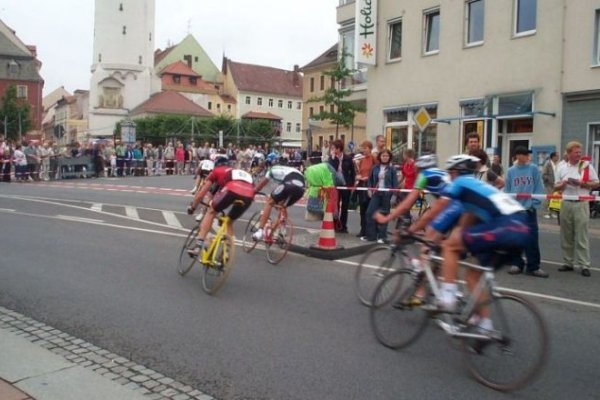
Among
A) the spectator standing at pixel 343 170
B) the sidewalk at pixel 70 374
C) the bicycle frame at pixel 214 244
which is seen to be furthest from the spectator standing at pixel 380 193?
the sidewalk at pixel 70 374

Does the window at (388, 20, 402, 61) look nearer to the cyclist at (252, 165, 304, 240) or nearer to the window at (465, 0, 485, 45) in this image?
the window at (465, 0, 485, 45)

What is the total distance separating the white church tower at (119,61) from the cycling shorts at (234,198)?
286ft

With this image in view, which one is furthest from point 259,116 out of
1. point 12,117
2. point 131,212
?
point 131,212

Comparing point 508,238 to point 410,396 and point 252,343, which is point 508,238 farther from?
point 252,343

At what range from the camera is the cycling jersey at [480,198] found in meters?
5.04

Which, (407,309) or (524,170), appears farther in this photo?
(524,170)

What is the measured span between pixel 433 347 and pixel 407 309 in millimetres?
410

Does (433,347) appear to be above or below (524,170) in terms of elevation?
below

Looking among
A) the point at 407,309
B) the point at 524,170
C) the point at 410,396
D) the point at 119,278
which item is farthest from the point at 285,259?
the point at 410,396

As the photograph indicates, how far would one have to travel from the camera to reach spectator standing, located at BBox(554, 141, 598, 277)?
9.50m

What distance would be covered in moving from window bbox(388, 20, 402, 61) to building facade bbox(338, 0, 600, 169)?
0.04m

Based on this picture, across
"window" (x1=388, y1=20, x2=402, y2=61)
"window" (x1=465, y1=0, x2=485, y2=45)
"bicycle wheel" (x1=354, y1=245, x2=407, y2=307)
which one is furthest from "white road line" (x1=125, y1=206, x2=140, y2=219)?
"window" (x1=388, y1=20, x2=402, y2=61)

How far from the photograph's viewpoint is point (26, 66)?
10069 centimetres

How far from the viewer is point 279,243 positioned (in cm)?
1005
